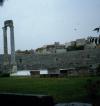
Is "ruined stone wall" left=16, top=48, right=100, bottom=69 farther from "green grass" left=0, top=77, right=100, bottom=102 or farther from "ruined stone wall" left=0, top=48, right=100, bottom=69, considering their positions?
"green grass" left=0, top=77, right=100, bottom=102

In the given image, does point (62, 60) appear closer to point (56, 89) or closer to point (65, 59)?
point (65, 59)

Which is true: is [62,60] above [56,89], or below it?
above

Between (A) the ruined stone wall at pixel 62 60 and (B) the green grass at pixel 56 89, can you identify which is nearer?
(B) the green grass at pixel 56 89

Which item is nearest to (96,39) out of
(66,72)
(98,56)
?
(66,72)

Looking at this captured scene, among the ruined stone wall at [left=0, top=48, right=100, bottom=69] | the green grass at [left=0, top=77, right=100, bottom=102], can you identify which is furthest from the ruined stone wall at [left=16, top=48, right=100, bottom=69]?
the green grass at [left=0, top=77, right=100, bottom=102]

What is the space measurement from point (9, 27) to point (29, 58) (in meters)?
7.19

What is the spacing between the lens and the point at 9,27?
48.4 metres

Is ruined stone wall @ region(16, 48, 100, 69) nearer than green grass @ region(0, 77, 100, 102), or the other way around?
green grass @ region(0, 77, 100, 102)

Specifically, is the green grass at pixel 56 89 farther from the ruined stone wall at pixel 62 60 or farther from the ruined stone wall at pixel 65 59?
the ruined stone wall at pixel 62 60

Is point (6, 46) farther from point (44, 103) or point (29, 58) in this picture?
point (44, 103)

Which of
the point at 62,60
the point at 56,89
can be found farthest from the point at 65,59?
the point at 56,89

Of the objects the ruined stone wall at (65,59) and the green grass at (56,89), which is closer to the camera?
the green grass at (56,89)

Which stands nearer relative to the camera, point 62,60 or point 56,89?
point 56,89

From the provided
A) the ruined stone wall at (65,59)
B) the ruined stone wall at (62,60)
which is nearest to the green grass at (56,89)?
the ruined stone wall at (65,59)
